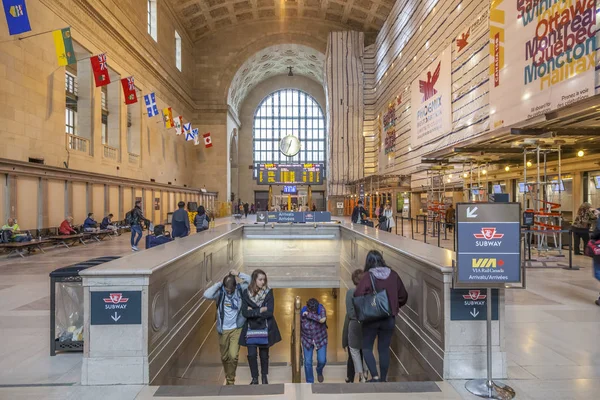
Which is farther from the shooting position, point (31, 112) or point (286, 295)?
point (31, 112)

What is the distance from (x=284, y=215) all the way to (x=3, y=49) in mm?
11688

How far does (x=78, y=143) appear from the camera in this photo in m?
17.7

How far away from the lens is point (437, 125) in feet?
58.3

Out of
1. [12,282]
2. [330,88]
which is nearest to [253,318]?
[12,282]

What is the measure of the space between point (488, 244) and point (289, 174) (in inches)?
706

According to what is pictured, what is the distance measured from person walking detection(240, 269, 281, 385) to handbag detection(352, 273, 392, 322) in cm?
106

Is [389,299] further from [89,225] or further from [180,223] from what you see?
[89,225]

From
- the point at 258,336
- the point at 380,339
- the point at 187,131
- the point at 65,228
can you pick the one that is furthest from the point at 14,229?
the point at 187,131

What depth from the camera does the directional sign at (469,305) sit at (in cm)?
377

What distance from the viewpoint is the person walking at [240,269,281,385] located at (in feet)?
14.3

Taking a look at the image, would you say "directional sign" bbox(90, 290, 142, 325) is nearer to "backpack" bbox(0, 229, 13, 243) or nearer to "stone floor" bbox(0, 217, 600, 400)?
"stone floor" bbox(0, 217, 600, 400)

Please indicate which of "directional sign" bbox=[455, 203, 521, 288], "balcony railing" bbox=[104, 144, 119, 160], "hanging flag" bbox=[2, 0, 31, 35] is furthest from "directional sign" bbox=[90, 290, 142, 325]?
"balcony railing" bbox=[104, 144, 119, 160]

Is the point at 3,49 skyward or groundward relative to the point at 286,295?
skyward

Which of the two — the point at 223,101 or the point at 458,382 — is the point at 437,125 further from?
the point at 223,101
